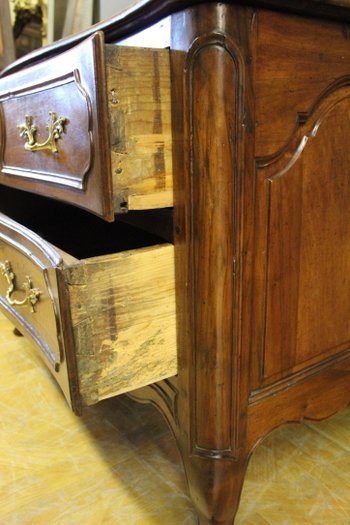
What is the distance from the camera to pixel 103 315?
0.52 m

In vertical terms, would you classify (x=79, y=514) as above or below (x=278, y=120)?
below

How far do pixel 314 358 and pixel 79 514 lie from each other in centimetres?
45

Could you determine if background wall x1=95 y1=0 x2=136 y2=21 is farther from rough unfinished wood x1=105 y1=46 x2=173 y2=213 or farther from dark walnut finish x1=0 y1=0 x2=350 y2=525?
rough unfinished wood x1=105 y1=46 x2=173 y2=213

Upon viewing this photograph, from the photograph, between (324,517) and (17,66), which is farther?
(17,66)

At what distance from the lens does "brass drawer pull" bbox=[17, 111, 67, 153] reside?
0.58 m

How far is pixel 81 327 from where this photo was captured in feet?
1.66

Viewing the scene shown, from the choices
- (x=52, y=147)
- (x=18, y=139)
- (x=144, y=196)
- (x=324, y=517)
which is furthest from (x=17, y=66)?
(x=324, y=517)

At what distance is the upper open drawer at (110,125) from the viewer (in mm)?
474

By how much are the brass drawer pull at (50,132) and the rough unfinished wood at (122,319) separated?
0.19 meters

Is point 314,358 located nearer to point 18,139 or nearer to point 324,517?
point 324,517

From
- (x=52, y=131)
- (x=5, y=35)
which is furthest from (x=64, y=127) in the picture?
(x=5, y=35)

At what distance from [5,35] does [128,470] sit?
4.74ft

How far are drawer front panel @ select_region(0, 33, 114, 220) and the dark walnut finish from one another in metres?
0.08

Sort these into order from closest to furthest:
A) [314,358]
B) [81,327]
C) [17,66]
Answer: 1. [81,327]
2. [314,358]
3. [17,66]
